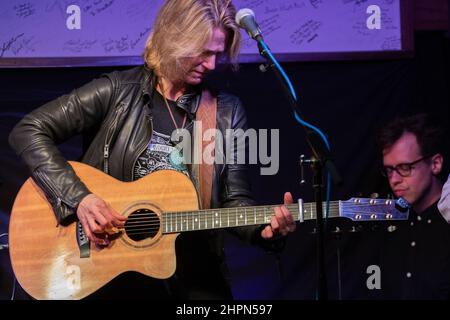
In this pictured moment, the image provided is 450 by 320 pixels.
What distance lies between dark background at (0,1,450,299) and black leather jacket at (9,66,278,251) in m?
1.23

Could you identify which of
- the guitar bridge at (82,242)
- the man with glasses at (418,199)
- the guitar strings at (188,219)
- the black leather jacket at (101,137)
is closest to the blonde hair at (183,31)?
the black leather jacket at (101,137)

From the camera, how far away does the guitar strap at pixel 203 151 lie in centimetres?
350

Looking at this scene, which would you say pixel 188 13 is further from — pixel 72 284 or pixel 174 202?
pixel 72 284

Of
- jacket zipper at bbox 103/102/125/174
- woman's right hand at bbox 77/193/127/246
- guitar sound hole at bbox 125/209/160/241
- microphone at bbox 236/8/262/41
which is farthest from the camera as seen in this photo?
jacket zipper at bbox 103/102/125/174

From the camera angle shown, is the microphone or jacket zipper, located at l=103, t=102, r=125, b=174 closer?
the microphone

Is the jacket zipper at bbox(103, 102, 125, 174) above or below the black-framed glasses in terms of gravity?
above

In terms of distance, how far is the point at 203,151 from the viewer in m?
3.54

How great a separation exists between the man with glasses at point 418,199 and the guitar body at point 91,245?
1.41 meters

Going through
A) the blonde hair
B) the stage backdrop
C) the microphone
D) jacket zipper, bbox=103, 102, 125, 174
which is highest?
the stage backdrop

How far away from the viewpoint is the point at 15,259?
10.7 feet

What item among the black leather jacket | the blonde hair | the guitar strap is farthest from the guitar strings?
the blonde hair

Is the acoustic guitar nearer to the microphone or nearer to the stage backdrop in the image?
the microphone

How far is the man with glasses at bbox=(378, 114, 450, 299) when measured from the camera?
3.92 metres

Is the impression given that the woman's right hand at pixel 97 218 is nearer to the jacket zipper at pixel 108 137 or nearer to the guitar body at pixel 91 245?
the guitar body at pixel 91 245
